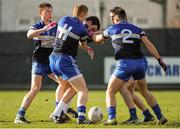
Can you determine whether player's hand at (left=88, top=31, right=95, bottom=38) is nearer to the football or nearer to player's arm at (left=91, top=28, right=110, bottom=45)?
player's arm at (left=91, top=28, right=110, bottom=45)

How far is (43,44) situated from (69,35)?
1.04 metres

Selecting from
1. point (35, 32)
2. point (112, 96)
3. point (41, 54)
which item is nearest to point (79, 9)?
point (35, 32)

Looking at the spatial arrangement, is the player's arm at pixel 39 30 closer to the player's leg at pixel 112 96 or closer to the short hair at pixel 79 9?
the short hair at pixel 79 9

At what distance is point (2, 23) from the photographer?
40.0m

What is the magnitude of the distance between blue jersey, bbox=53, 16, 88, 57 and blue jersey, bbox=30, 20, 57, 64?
0.72m

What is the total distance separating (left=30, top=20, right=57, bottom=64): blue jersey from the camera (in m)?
13.6

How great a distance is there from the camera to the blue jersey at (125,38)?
1260 centimetres

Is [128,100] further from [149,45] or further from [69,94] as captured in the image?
[149,45]

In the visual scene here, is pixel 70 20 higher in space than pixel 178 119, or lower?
higher

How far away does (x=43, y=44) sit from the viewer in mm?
13750

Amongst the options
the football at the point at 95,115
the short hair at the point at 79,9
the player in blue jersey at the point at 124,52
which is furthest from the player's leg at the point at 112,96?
the short hair at the point at 79,9

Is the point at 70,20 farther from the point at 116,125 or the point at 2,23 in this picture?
the point at 2,23

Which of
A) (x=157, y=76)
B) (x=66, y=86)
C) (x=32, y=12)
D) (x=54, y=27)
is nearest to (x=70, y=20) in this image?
Answer: (x=54, y=27)

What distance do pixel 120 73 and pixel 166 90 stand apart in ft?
43.0
